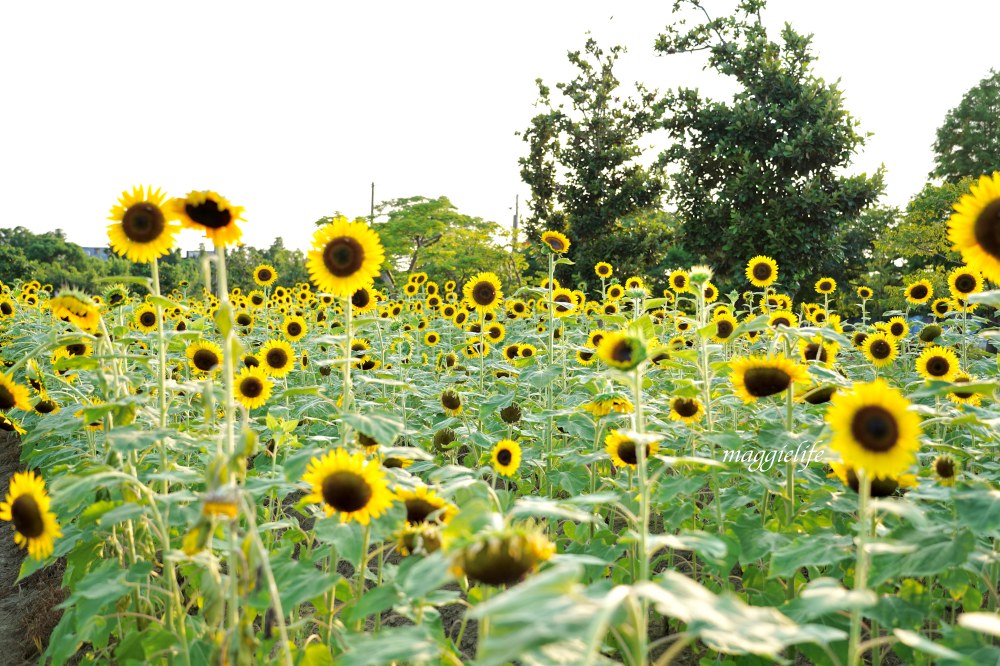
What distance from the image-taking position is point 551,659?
101 cm

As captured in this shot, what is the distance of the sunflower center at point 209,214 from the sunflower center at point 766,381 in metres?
2.02

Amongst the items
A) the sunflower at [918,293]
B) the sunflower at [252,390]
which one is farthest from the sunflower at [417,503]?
the sunflower at [918,293]

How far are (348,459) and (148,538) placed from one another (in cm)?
97

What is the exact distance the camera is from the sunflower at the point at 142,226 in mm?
2209

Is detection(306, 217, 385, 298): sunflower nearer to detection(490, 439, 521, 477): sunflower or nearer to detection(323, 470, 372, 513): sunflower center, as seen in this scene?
detection(323, 470, 372, 513): sunflower center

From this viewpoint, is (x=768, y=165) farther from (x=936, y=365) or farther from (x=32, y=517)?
(x=32, y=517)

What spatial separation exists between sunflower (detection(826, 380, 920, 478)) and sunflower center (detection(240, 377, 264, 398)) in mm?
2839

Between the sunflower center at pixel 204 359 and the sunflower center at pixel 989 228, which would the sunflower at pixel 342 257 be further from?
the sunflower center at pixel 989 228

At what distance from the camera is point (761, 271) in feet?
23.0

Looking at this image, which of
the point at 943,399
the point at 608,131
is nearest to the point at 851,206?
the point at 608,131

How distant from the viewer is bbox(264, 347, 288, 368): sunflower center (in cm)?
459

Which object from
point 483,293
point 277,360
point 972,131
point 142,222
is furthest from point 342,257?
point 972,131

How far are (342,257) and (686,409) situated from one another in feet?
5.83

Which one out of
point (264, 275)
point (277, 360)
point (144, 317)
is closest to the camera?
point (277, 360)
